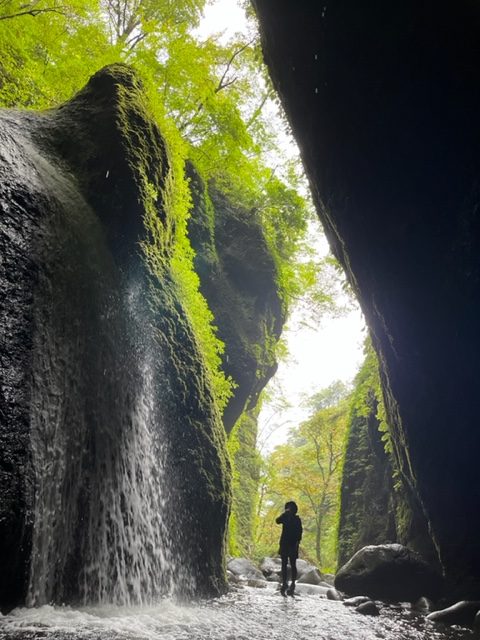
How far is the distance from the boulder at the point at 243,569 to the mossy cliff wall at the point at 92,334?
5931 mm

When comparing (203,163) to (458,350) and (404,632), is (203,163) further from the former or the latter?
(404,632)

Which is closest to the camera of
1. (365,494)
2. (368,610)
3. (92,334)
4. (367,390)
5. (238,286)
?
(92,334)

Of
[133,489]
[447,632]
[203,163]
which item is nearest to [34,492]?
[133,489]

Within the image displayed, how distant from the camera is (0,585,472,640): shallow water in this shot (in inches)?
121

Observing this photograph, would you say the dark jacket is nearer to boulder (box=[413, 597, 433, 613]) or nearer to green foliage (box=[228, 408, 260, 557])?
boulder (box=[413, 597, 433, 613])

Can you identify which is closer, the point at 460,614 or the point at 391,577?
the point at 460,614

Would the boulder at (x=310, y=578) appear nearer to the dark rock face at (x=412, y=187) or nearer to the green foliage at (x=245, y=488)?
the green foliage at (x=245, y=488)

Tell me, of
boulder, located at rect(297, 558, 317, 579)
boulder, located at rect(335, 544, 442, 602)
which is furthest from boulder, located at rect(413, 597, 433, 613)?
boulder, located at rect(297, 558, 317, 579)

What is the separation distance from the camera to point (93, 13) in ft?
45.3

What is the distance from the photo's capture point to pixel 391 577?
887 cm

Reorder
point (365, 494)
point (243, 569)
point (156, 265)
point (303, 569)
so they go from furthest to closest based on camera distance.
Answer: point (365, 494), point (303, 569), point (243, 569), point (156, 265)

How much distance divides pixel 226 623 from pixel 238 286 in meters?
12.4

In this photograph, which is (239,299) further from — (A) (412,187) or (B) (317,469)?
(B) (317,469)

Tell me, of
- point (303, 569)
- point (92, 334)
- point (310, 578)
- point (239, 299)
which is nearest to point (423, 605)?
point (310, 578)
